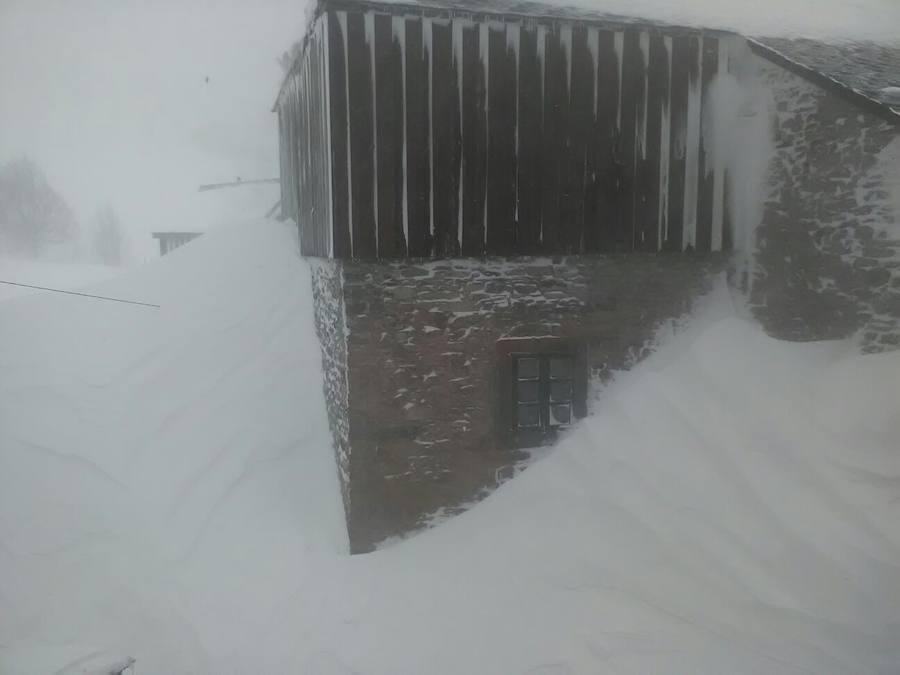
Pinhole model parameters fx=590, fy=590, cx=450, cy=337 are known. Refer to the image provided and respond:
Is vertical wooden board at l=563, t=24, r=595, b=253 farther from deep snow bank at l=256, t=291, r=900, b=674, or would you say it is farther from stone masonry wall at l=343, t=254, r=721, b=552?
deep snow bank at l=256, t=291, r=900, b=674

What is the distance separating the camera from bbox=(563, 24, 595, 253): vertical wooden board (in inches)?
210

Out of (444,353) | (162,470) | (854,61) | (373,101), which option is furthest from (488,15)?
(162,470)

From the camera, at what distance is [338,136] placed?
493cm

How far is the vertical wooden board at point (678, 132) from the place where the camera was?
561 centimetres

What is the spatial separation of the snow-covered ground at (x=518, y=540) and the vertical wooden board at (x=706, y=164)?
721 millimetres

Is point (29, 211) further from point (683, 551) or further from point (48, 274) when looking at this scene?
point (683, 551)

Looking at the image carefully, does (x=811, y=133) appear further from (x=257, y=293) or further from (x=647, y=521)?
(x=257, y=293)

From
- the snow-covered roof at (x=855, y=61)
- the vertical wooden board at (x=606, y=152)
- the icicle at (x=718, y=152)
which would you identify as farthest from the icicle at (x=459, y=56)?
the snow-covered roof at (x=855, y=61)

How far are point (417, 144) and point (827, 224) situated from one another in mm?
3731

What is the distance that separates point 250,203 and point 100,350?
8.64m

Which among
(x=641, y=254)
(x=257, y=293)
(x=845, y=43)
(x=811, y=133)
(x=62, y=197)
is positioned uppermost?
(x=845, y=43)

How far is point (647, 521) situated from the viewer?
15.5 feet

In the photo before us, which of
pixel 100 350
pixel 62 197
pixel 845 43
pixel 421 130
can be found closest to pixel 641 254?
pixel 421 130

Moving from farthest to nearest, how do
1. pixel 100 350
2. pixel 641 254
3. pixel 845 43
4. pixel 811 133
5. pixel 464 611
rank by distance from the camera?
pixel 100 350
pixel 845 43
pixel 641 254
pixel 811 133
pixel 464 611
